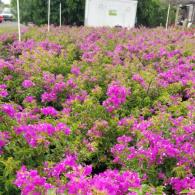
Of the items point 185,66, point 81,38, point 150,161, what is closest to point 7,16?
point 81,38

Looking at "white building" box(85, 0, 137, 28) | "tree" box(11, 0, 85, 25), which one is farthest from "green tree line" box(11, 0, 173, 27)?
"white building" box(85, 0, 137, 28)

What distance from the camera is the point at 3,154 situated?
2.59 m

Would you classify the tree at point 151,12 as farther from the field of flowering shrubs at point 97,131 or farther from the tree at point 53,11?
the field of flowering shrubs at point 97,131

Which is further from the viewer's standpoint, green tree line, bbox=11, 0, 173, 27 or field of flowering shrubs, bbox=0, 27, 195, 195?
green tree line, bbox=11, 0, 173, 27

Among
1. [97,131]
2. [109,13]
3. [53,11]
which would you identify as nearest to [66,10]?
[53,11]

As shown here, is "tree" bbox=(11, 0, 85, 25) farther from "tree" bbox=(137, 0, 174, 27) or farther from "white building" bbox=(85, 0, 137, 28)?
"tree" bbox=(137, 0, 174, 27)

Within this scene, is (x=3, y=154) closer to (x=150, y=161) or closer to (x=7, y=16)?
(x=150, y=161)

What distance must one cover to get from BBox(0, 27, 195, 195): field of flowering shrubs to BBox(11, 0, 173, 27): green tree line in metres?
17.2

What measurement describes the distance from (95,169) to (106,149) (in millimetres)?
227

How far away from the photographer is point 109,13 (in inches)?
787

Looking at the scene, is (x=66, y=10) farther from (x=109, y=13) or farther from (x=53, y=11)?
(x=109, y=13)

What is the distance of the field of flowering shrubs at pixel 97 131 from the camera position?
2.03 metres

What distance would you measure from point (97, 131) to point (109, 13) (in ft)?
57.7

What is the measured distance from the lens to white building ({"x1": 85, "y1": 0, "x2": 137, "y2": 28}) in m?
19.6
